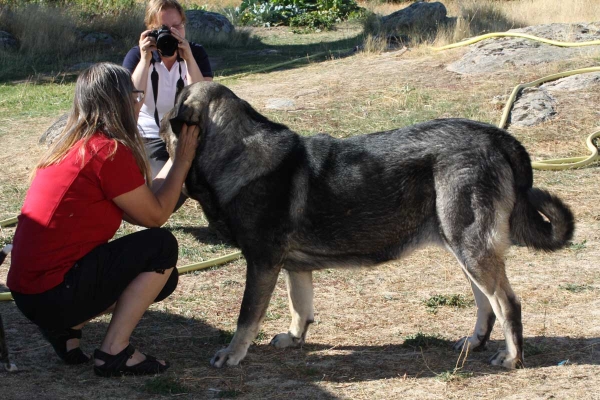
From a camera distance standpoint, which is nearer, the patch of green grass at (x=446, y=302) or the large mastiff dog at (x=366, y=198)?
the large mastiff dog at (x=366, y=198)

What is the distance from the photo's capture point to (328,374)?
4.30 metres

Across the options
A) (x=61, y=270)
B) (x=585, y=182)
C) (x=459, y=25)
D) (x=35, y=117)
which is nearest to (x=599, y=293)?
(x=585, y=182)

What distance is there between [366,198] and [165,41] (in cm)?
263

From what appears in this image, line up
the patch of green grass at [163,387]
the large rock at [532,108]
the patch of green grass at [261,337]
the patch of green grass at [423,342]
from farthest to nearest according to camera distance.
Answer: the large rock at [532,108], the patch of green grass at [261,337], the patch of green grass at [423,342], the patch of green grass at [163,387]

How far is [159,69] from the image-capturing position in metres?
6.43

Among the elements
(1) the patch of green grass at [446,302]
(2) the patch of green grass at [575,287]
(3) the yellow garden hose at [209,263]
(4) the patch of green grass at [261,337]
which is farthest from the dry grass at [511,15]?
(4) the patch of green grass at [261,337]

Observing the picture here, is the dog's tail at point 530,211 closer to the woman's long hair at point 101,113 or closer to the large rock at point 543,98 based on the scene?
the woman's long hair at point 101,113

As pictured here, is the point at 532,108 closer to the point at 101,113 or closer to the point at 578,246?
the point at 578,246

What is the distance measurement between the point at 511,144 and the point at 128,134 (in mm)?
2122

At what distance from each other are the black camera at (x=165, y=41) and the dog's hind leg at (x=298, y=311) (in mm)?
2393

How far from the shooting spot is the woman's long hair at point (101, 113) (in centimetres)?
398

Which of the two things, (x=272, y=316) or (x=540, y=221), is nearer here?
(x=540, y=221)

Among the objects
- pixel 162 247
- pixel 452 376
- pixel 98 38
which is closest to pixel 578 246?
pixel 452 376

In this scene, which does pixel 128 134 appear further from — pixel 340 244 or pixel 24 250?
pixel 340 244
